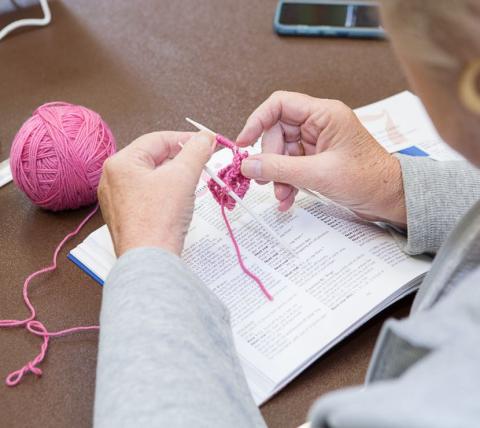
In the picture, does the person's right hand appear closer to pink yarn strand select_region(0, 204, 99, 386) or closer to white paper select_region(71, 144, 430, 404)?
white paper select_region(71, 144, 430, 404)

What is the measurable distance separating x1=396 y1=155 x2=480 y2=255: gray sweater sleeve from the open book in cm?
3

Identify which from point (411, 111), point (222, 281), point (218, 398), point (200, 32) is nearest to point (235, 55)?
point (200, 32)

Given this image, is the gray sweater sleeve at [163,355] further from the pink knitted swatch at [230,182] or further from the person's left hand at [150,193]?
the pink knitted swatch at [230,182]

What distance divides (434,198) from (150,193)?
1.11 feet

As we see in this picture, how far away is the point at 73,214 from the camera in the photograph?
877 millimetres

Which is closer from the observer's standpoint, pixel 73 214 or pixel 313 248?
pixel 313 248

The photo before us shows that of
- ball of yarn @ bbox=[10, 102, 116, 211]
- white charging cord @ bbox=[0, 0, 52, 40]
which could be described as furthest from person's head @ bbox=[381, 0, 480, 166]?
white charging cord @ bbox=[0, 0, 52, 40]

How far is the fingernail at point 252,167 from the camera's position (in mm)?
770

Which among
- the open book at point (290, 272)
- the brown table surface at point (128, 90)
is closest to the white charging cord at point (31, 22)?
the brown table surface at point (128, 90)

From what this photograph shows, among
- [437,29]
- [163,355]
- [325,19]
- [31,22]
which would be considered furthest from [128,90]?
[437,29]

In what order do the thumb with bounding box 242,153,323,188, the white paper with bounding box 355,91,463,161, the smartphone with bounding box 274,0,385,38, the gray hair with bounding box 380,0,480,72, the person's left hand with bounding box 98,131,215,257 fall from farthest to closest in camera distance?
the smartphone with bounding box 274,0,385,38 < the white paper with bounding box 355,91,463,161 < the thumb with bounding box 242,153,323,188 < the person's left hand with bounding box 98,131,215,257 < the gray hair with bounding box 380,0,480,72

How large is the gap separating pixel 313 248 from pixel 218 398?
28cm

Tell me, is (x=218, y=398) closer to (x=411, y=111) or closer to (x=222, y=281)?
(x=222, y=281)

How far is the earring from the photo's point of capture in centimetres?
39
